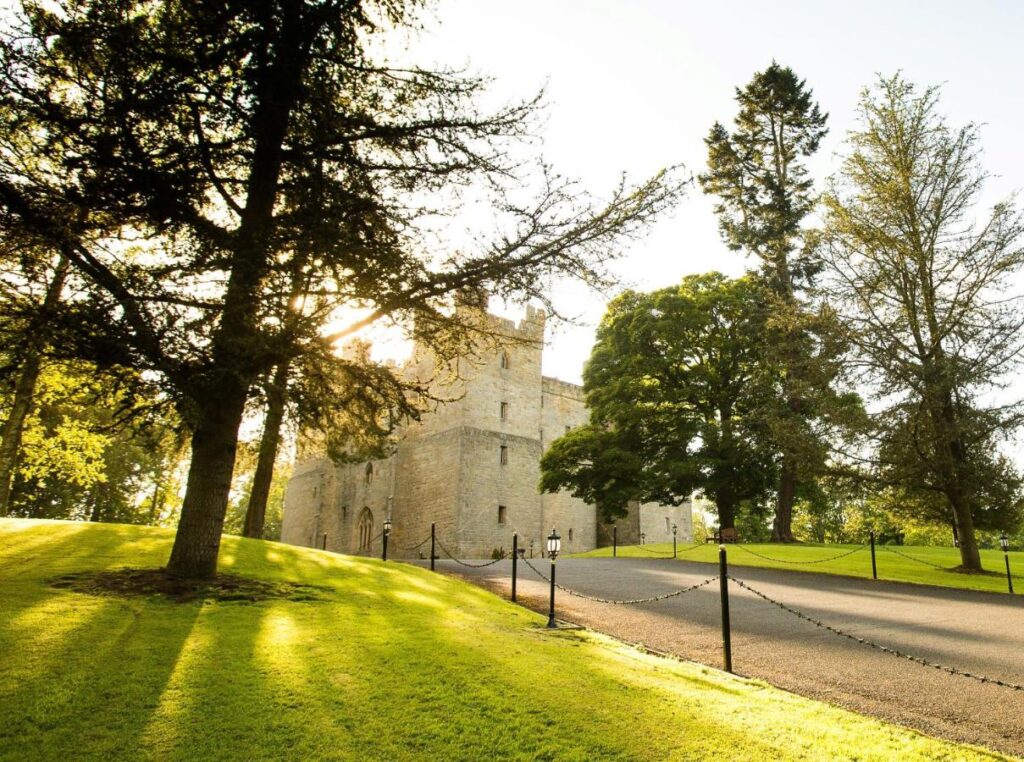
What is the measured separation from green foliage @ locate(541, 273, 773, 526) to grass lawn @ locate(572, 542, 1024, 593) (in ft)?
9.73

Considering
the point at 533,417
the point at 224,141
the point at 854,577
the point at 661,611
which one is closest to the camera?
the point at 224,141

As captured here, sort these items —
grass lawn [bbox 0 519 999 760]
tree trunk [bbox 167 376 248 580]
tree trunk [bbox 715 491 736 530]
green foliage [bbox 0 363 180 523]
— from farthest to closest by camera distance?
tree trunk [bbox 715 491 736 530] < green foliage [bbox 0 363 180 523] < tree trunk [bbox 167 376 248 580] < grass lawn [bbox 0 519 999 760]

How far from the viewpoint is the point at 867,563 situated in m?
16.1

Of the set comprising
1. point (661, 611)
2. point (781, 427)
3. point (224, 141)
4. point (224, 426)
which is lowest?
point (661, 611)

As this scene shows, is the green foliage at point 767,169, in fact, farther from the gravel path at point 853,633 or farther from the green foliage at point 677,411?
the gravel path at point 853,633

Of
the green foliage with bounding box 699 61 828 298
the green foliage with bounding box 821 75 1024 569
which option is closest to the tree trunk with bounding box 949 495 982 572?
the green foliage with bounding box 821 75 1024 569

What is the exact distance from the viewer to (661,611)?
8.99 m

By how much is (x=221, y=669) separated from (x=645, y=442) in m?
21.4

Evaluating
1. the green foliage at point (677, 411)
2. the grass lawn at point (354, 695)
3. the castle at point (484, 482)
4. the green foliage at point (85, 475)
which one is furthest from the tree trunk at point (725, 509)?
the green foliage at point (85, 475)

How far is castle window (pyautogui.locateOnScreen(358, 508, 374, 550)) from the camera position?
34.6 m

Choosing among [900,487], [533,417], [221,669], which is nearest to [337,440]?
[221,669]

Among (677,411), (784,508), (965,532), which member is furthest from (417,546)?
(965,532)

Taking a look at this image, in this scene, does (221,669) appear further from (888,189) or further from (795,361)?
(888,189)

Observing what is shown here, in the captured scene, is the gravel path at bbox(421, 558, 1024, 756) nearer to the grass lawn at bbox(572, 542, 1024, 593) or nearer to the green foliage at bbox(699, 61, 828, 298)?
the grass lawn at bbox(572, 542, 1024, 593)
